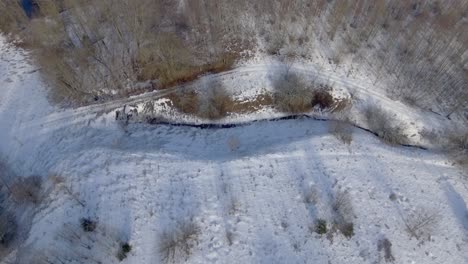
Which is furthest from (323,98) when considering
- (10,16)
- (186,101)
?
(10,16)

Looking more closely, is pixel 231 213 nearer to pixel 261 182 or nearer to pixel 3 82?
pixel 261 182

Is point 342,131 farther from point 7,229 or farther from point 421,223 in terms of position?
point 7,229

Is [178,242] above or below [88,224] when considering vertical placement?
below

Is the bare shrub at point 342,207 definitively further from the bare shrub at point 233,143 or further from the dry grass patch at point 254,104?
the dry grass patch at point 254,104

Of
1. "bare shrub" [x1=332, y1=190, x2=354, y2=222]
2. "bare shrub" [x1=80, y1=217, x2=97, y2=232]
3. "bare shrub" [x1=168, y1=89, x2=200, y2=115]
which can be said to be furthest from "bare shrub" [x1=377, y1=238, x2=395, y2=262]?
"bare shrub" [x1=80, y1=217, x2=97, y2=232]

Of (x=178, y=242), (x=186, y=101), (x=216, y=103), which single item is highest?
(x=186, y=101)

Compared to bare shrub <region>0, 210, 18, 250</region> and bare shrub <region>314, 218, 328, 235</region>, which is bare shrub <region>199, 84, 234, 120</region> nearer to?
bare shrub <region>314, 218, 328, 235</region>
